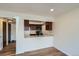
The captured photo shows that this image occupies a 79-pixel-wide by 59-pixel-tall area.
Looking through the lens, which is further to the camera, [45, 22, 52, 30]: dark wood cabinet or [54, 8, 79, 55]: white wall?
[45, 22, 52, 30]: dark wood cabinet

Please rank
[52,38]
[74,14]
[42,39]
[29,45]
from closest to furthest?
[74,14] < [29,45] < [42,39] < [52,38]

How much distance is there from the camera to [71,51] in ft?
13.6

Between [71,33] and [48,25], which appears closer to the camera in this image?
[71,33]

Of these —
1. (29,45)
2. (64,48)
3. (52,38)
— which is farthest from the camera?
(52,38)

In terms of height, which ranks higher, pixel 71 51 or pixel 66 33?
pixel 66 33

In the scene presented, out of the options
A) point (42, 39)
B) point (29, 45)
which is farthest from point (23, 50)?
point (42, 39)

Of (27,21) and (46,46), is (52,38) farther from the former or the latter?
(27,21)

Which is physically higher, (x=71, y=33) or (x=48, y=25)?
(x=48, y=25)

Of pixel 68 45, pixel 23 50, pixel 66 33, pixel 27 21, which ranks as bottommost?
pixel 23 50

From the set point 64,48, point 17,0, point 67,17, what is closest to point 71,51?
point 64,48

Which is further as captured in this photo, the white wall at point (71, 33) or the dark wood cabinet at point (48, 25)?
the dark wood cabinet at point (48, 25)

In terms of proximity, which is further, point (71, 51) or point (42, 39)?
point (42, 39)

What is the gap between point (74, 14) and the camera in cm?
386

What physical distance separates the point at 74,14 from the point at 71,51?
5.07 feet
